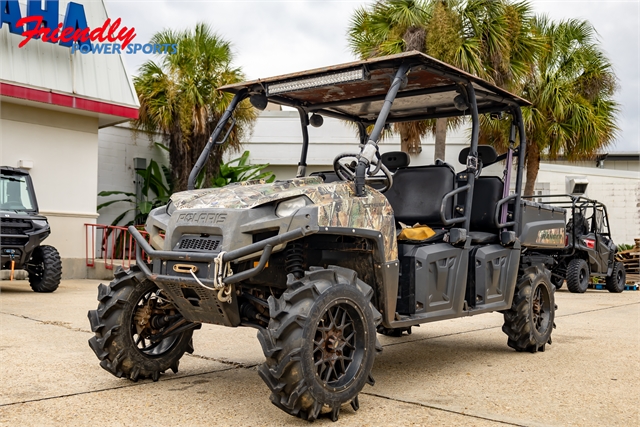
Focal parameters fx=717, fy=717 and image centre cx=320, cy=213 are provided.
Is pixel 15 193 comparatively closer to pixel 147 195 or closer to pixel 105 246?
pixel 105 246

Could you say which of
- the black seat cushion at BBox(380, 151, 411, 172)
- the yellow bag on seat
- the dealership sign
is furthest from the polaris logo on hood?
the dealership sign

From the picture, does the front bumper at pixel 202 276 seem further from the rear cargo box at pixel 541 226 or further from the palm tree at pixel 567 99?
the palm tree at pixel 567 99

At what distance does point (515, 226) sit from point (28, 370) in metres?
4.35

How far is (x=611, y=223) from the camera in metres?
24.2

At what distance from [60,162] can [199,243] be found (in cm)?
1213

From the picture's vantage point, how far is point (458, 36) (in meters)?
16.2

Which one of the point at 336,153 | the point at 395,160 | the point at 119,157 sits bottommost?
the point at 119,157

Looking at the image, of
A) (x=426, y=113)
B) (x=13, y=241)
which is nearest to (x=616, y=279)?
(x=426, y=113)

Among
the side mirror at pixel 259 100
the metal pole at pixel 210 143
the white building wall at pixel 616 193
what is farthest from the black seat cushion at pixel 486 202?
→ the white building wall at pixel 616 193

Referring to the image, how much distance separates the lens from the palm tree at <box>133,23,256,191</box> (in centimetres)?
1858

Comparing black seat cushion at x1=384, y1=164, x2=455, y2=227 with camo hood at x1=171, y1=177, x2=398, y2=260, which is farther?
black seat cushion at x1=384, y1=164, x2=455, y2=227

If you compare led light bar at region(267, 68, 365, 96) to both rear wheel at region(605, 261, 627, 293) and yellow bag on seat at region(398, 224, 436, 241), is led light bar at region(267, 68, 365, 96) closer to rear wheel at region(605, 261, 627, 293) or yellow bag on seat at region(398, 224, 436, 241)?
yellow bag on seat at region(398, 224, 436, 241)

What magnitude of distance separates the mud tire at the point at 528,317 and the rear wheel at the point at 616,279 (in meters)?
11.0

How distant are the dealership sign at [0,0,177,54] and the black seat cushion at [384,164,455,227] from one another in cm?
1074
